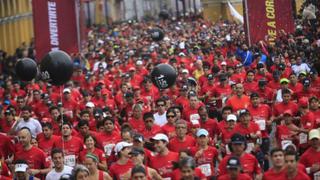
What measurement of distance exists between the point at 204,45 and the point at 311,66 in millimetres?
A: 8753

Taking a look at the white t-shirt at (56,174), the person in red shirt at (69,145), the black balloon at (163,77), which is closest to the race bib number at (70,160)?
the person in red shirt at (69,145)

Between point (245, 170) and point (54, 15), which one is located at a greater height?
point (54, 15)

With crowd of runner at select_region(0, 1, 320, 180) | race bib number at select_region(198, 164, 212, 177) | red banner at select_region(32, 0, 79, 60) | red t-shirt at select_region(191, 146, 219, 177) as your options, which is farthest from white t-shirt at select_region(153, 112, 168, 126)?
red banner at select_region(32, 0, 79, 60)

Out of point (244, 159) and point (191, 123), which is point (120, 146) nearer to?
point (244, 159)

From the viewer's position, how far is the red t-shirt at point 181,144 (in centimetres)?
1330

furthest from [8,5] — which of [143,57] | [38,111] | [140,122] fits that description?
[140,122]

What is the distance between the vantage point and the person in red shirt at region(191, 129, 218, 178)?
12.6 metres

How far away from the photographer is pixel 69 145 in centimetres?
1396

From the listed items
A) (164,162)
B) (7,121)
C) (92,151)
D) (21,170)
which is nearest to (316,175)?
(164,162)

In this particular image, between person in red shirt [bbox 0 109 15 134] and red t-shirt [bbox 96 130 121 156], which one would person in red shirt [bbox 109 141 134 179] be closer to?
red t-shirt [bbox 96 130 121 156]

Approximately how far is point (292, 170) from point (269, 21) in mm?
11373

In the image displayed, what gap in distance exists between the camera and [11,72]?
120ft

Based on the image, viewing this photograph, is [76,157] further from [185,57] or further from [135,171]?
[185,57]

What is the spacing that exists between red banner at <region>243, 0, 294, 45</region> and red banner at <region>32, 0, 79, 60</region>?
5258 mm
